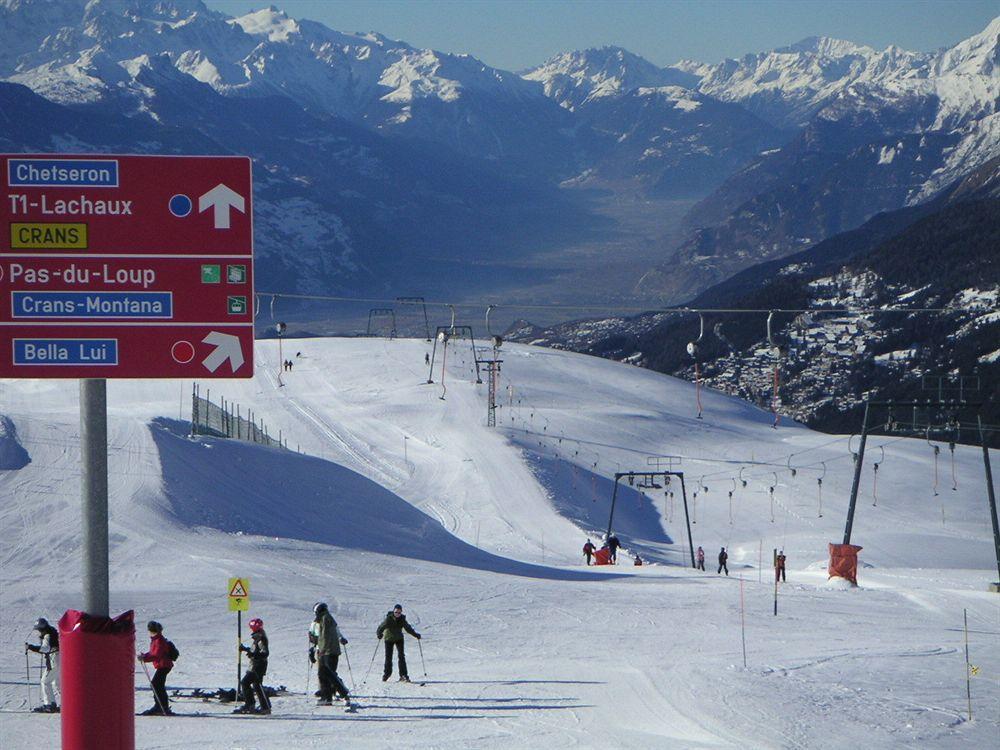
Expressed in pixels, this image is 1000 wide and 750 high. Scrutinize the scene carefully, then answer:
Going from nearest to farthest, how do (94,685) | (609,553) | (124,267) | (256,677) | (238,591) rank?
(94,685) → (124,267) → (256,677) → (238,591) → (609,553)

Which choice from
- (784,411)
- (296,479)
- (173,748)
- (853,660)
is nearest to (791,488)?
(296,479)

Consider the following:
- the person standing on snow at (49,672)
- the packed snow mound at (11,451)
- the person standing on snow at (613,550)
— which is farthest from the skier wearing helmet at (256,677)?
the person standing on snow at (613,550)

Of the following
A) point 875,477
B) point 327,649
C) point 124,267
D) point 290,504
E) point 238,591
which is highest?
point 124,267

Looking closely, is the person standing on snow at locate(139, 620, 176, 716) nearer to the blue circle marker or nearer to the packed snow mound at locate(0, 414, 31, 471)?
the blue circle marker

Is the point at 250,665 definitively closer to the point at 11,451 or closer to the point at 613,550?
the point at 11,451

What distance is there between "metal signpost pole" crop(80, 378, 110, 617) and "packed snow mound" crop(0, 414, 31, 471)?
2583cm

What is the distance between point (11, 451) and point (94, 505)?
27254 mm

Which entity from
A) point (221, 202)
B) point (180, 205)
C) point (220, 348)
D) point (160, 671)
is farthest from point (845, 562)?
point (180, 205)

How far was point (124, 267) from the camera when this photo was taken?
11.4 meters

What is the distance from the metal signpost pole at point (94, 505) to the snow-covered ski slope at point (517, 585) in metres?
4.42

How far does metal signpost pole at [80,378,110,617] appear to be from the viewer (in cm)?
1130

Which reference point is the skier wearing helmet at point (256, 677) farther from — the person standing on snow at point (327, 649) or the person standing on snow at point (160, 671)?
the person standing on snow at point (160, 671)

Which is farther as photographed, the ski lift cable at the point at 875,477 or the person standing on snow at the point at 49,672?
the ski lift cable at the point at 875,477

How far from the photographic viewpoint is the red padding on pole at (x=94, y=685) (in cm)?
1111
